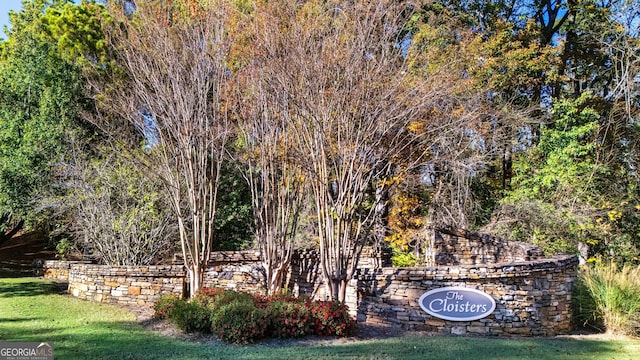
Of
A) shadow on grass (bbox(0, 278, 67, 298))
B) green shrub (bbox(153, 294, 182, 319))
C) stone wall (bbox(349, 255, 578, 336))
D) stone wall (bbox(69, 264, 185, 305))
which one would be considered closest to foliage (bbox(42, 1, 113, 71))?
shadow on grass (bbox(0, 278, 67, 298))

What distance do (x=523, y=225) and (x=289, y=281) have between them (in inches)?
269

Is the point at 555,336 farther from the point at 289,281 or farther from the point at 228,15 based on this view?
the point at 228,15

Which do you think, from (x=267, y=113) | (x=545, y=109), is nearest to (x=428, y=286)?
(x=267, y=113)

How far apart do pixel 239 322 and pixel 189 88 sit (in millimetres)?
4410

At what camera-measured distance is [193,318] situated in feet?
21.1

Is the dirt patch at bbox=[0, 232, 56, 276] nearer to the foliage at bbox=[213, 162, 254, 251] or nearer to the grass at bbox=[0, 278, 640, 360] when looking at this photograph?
the foliage at bbox=[213, 162, 254, 251]

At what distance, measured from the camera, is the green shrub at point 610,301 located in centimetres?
696

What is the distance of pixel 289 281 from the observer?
30.9ft

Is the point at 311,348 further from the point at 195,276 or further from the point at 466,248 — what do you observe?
the point at 466,248

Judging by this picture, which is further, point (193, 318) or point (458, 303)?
point (458, 303)

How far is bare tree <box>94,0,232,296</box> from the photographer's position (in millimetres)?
8055

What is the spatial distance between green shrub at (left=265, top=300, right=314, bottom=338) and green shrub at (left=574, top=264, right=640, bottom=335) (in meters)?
4.75

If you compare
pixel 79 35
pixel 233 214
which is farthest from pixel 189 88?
pixel 79 35

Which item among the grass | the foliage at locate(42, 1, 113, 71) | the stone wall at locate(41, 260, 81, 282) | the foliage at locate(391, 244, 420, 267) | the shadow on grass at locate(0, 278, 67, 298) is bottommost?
the grass
